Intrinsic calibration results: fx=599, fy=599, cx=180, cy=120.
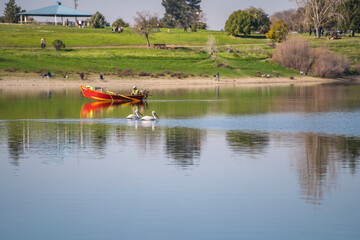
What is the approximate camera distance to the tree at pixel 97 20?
150 meters

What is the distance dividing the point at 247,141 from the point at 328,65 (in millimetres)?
74894

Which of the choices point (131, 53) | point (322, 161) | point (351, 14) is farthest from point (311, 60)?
point (322, 161)

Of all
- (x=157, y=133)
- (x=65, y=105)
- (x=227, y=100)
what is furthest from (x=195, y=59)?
(x=157, y=133)

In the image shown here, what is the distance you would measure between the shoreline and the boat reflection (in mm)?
21163

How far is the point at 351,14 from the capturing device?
465ft

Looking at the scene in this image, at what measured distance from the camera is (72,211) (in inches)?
741

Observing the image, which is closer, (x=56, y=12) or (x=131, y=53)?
(x=131, y=53)

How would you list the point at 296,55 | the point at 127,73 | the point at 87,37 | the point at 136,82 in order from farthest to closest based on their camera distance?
1. the point at 87,37
2. the point at 296,55
3. the point at 127,73
4. the point at 136,82

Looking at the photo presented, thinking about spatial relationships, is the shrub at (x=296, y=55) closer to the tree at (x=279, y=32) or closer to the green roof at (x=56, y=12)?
the tree at (x=279, y=32)

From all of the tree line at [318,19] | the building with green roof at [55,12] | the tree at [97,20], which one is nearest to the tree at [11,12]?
the building with green roof at [55,12]

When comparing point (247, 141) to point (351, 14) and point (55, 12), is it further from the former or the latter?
point (55, 12)

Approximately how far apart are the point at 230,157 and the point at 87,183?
775cm

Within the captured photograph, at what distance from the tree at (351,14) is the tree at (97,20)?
5960 cm

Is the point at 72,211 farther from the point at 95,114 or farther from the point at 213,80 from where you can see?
the point at 213,80
